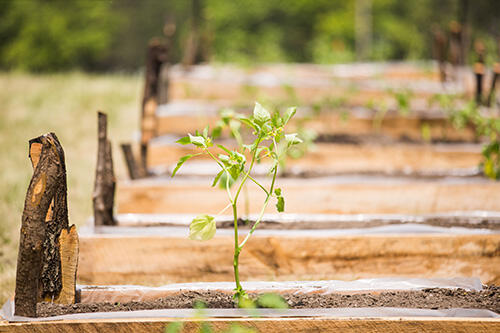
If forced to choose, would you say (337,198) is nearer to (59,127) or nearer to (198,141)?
(198,141)

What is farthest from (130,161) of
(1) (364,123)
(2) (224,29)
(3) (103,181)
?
(2) (224,29)

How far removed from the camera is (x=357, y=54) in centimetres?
1354

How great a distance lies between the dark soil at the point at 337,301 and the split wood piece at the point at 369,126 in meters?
2.26

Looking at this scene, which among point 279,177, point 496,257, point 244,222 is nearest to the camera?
point 496,257

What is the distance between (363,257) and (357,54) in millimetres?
12298

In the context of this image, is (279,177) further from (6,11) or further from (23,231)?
(6,11)

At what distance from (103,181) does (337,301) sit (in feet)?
3.32

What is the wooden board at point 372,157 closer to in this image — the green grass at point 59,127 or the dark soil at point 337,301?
the green grass at point 59,127

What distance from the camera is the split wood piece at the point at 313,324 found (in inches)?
47.9

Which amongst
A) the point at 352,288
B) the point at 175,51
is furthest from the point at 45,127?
the point at 175,51

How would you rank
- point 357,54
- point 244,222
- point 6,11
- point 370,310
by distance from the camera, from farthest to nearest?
point 357,54, point 6,11, point 244,222, point 370,310

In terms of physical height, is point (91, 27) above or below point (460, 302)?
above

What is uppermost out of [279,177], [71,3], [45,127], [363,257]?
[71,3]

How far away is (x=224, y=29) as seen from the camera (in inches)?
617
